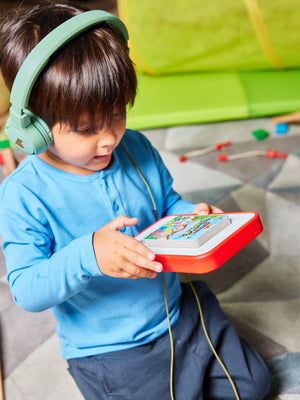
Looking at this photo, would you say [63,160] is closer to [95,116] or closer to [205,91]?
[95,116]

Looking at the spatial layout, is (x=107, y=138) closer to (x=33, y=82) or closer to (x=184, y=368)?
(x=33, y=82)

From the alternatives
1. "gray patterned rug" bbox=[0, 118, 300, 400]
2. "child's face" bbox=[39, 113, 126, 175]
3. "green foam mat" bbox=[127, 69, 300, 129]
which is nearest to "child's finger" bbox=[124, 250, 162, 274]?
"child's face" bbox=[39, 113, 126, 175]

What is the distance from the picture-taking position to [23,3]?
2.39ft

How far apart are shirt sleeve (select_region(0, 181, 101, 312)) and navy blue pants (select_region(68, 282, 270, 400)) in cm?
18

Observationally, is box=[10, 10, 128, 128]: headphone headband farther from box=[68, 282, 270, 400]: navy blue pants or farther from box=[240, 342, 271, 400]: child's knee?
box=[240, 342, 271, 400]: child's knee

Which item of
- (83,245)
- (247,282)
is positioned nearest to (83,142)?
(83,245)

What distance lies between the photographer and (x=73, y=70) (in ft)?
1.99

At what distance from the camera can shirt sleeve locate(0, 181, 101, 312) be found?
25.2 inches

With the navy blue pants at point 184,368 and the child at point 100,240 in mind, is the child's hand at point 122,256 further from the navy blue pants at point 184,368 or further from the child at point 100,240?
the navy blue pants at point 184,368

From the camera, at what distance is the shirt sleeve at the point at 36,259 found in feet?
2.10

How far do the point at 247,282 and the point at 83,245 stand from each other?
0.57 metres

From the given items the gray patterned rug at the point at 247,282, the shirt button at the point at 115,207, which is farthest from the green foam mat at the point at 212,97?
the shirt button at the point at 115,207

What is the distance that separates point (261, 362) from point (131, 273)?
15.1 inches

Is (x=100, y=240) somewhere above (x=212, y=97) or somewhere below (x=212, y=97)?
above
